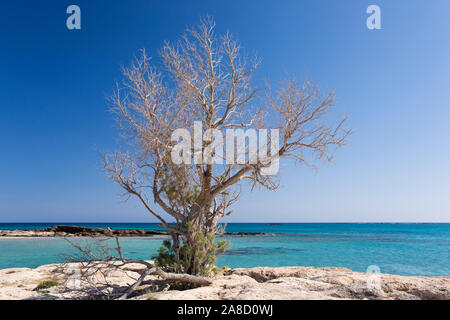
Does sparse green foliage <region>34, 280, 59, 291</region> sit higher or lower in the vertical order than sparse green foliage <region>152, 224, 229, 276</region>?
lower

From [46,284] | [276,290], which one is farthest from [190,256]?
[46,284]

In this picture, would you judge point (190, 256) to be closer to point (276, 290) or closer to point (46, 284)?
point (276, 290)

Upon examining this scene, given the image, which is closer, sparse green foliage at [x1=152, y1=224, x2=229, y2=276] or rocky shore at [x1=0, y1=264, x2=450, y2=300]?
rocky shore at [x1=0, y1=264, x2=450, y2=300]

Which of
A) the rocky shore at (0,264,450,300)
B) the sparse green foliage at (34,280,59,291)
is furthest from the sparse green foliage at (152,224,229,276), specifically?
the sparse green foliage at (34,280,59,291)

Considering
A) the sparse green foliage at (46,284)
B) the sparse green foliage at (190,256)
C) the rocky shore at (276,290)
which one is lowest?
the sparse green foliage at (46,284)

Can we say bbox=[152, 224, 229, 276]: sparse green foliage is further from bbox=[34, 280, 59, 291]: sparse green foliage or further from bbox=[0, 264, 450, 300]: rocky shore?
bbox=[34, 280, 59, 291]: sparse green foliage

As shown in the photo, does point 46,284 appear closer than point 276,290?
No

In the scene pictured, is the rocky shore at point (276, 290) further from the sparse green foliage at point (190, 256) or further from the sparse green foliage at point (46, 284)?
the sparse green foliage at point (190, 256)

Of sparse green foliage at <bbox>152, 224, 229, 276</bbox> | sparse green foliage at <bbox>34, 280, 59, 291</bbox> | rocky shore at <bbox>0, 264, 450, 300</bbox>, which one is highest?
sparse green foliage at <bbox>152, 224, 229, 276</bbox>

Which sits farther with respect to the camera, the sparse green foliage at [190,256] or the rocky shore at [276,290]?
the sparse green foliage at [190,256]

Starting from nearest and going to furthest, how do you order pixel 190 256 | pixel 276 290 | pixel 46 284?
1. pixel 276 290
2. pixel 190 256
3. pixel 46 284

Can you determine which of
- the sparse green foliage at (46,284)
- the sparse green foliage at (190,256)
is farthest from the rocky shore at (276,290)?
the sparse green foliage at (190,256)

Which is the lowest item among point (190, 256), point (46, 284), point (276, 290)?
point (46, 284)
